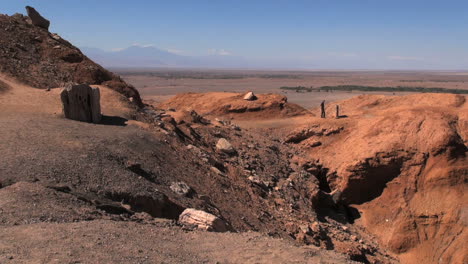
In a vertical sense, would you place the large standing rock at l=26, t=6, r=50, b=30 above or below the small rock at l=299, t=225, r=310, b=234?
above

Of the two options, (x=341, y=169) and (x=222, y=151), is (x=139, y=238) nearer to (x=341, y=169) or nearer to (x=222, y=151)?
(x=222, y=151)

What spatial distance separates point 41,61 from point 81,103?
660cm

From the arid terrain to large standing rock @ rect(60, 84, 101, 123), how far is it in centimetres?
36

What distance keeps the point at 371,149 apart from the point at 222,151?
5903 millimetres

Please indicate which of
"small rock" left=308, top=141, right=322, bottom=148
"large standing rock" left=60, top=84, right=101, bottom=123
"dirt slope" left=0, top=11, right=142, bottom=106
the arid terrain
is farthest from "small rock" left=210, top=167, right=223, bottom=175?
"small rock" left=308, top=141, right=322, bottom=148

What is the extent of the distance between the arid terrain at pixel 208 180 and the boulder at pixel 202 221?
0.03m

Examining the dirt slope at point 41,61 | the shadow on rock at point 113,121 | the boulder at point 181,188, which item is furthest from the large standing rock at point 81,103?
the dirt slope at point 41,61

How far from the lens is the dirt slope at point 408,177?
44.7 feet

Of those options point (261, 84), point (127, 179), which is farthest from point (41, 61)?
point (261, 84)

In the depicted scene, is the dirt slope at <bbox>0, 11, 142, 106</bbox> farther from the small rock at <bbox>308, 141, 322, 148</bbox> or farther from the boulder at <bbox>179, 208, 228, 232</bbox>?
the boulder at <bbox>179, 208, 228, 232</bbox>

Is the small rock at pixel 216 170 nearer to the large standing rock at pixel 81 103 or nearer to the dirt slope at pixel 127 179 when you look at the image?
the dirt slope at pixel 127 179

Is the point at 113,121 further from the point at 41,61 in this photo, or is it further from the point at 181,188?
the point at 41,61

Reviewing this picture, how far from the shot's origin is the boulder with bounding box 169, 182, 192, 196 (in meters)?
10.2

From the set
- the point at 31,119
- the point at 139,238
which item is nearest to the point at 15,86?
the point at 31,119
